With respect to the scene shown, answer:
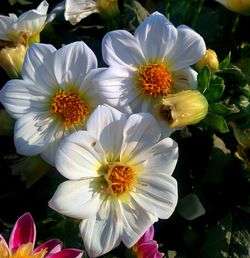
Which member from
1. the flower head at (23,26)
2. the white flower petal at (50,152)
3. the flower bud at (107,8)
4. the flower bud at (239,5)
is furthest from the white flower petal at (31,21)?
the flower bud at (239,5)

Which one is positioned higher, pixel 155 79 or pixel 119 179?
pixel 155 79

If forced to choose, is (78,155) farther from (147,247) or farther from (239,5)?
(239,5)

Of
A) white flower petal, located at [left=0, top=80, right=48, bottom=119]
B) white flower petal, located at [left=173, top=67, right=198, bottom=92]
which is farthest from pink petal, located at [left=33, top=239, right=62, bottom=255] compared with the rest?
white flower petal, located at [left=173, top=67, right=198, bottom=92]

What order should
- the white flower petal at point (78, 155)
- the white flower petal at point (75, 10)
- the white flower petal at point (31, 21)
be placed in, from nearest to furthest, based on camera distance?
the white flower petal at point (78, 155) → the white flower petal at point (31, 21) → the white flower petal at point (75, 10)

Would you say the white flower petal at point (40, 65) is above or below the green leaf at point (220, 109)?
above

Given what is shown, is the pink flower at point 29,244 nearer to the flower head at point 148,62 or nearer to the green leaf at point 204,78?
the flower head at point 148,62

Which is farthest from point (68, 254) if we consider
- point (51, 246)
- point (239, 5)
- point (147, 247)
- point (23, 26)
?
point (239, 5)

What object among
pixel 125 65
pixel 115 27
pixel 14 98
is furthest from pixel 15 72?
pixel 115 27
